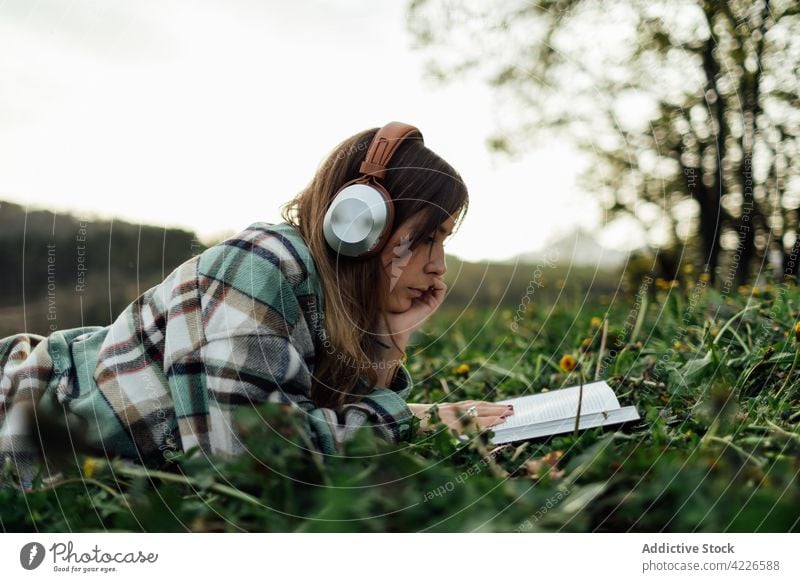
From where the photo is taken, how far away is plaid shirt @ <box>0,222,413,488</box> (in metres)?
0.93

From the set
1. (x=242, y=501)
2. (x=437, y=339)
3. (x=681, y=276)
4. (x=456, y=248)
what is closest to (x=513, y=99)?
(x=456, y=248)

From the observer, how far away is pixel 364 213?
1.00m

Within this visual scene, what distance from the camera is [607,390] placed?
A: 1.16 meters

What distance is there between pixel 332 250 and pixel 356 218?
9 centimetres

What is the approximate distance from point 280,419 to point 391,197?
0.38 m

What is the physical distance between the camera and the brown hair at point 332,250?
107 cm

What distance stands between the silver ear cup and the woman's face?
0.27 feet

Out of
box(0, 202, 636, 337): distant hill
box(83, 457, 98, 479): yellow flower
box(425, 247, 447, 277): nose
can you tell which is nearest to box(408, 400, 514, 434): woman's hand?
box(425, 247, 447, 277): nose

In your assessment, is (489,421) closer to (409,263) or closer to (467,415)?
(467,415)

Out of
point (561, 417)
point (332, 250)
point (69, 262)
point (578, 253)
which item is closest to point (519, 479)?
point (561, 417)

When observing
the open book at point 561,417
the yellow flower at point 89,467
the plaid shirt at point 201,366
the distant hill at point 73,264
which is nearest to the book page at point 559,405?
the open book at point 561,417

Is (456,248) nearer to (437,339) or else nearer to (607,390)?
(607,390)

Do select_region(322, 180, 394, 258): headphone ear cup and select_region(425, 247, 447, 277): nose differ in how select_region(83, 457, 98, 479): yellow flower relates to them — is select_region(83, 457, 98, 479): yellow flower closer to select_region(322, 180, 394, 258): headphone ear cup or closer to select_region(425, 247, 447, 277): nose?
select_region(322, 180, 394, 258): headphone ear cup

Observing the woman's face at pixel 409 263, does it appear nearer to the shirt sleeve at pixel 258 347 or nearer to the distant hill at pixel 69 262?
the shirt sleeve at pixel 258 347
